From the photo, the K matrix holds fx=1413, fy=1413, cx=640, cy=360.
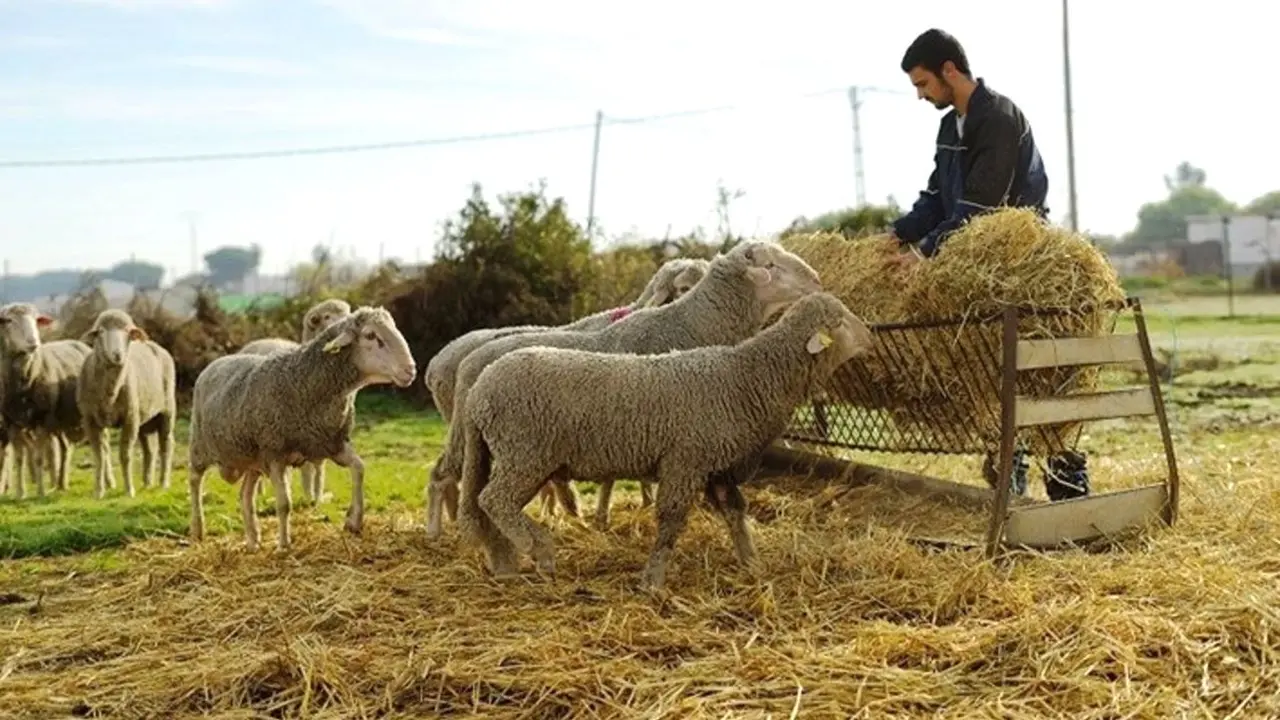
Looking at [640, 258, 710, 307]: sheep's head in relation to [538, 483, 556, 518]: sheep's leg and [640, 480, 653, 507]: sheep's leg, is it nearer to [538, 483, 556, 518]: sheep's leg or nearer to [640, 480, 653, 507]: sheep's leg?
[640, 480, 653, 507]: sheep's leg

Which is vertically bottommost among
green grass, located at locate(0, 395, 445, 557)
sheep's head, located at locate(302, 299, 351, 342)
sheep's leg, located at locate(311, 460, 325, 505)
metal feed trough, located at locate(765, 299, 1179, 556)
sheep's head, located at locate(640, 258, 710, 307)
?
green grass, located at locate(0, 395, 445, 557)

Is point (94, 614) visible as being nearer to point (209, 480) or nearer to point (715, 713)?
point (715, 713)

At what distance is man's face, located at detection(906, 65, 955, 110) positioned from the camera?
7.71 m

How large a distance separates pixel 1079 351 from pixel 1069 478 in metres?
1.19

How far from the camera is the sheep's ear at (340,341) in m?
8.20

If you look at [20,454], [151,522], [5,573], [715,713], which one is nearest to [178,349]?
[20,454]

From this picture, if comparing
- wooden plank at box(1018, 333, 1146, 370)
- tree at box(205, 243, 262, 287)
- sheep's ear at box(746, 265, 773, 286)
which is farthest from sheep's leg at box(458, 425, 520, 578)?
tree at box(205, 243, 262, 287)

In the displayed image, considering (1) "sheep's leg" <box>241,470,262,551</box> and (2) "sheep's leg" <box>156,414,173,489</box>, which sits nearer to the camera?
(1) "sheep's leg" <box>241,470,262,551</box>

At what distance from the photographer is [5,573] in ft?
26.6

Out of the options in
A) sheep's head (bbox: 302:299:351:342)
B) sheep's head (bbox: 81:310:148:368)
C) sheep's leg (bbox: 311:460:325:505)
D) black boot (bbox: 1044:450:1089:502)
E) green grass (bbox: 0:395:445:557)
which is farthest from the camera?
sheep's head (bbox: 81:310:148:368)

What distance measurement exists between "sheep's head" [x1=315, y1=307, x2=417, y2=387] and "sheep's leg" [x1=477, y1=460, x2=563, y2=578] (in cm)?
176

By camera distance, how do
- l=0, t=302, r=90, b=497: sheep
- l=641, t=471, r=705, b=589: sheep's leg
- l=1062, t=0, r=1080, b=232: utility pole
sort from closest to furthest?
l=641, t=471, r=705, b=589: sheep's leg → l=0, t=302, r=90, b=497: sheep → l=1062, t=0, r=1080, b=232: utility pole

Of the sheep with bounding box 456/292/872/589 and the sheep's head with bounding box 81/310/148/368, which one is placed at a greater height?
the sheep's head with bounding box 81/310/148/368

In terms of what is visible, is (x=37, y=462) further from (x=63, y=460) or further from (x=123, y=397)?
(x=123, y=397)
